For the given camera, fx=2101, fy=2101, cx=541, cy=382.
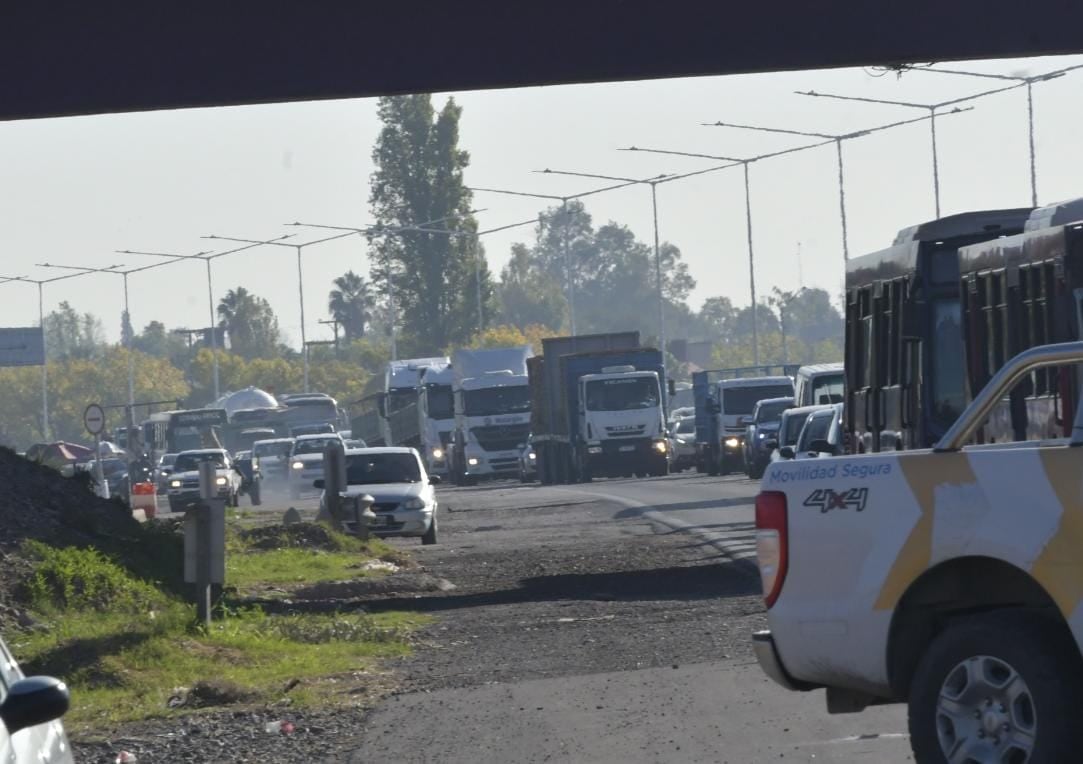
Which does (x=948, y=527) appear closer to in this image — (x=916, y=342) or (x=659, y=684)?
(x=659, y=684)

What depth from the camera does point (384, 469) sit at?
31.7 metres

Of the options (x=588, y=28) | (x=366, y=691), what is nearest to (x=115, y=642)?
(x=366, y=691)

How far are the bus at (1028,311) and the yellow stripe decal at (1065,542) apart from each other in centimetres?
811

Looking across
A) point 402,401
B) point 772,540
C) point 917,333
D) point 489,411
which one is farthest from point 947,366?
point 402,401

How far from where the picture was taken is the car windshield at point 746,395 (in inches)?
2137

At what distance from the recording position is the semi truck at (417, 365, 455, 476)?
2655 inches

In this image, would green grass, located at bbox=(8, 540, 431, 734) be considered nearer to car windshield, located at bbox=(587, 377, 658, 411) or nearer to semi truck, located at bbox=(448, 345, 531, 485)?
car windshield, located at bbox=(587, 377, 658, 411)

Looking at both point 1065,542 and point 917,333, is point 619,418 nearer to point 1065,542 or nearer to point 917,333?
point 917,333

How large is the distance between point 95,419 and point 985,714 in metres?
35.1

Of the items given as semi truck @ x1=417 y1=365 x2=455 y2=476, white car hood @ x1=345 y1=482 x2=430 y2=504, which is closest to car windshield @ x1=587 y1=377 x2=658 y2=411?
semi truck @ x1=417 y1=365 x2=455 y2=476

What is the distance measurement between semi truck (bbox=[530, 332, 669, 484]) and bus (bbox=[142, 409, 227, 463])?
26.3 meters

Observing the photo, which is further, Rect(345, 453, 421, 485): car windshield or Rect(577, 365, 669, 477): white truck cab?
Rect(577, 365, 669, 477): white truck cab

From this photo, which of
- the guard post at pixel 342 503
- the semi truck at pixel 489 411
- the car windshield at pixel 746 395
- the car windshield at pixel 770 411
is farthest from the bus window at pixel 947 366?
the semi truck at pixel 489 411

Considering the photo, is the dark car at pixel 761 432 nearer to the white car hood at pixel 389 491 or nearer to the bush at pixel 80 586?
the white car hood at pixel 389 491
